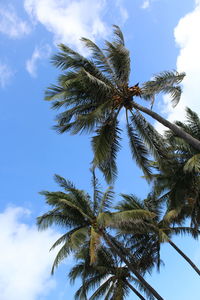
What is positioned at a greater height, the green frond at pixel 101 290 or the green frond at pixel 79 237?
the green frond at pixel 79 237

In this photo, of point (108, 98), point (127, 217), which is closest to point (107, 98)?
point (108, 98)

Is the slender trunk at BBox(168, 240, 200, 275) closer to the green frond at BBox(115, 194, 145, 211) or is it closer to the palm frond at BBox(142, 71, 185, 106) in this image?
the green frond at BBox(115, 194, 145, 211)

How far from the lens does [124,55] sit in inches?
579

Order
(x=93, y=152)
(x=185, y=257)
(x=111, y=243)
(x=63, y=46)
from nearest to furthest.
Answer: (x=93, y=152), (x=63, y=46), (x=111, y=243), (x=185, y=257)

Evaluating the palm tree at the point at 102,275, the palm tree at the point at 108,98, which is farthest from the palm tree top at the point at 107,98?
the palm tree at the point at 102,275

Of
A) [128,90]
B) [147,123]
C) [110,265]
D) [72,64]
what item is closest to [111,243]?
[110,265]

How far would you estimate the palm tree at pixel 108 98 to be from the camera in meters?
14.3

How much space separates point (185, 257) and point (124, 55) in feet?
39.1

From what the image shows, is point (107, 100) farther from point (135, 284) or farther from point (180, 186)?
point (135, 284)

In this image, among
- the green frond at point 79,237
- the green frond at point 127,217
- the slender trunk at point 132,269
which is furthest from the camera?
the slender trunk at point 132,269

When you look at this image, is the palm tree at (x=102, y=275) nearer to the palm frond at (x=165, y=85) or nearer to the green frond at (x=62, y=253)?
the green frond at (x=62, y=253)

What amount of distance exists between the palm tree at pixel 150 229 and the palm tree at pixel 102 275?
164 centimetres

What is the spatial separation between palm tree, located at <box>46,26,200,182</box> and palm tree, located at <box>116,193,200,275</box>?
3349 millimetres

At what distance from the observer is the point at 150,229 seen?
1936cm
